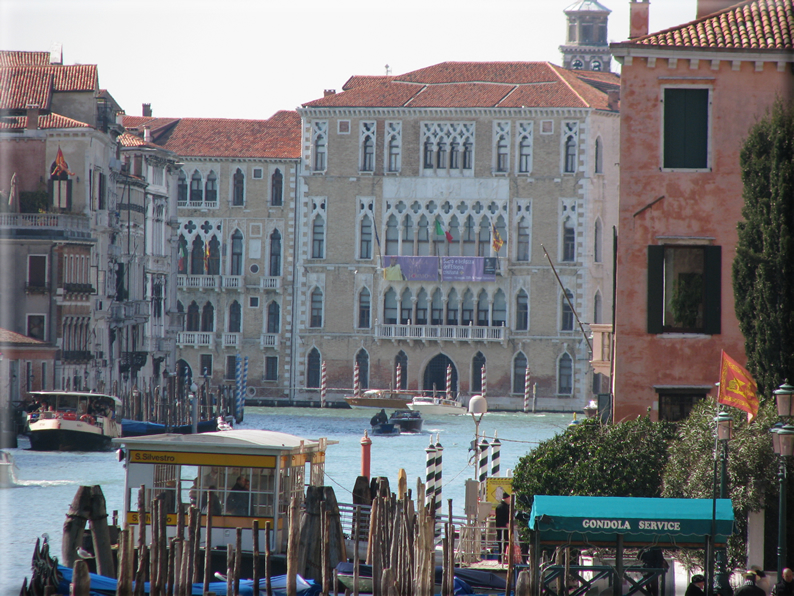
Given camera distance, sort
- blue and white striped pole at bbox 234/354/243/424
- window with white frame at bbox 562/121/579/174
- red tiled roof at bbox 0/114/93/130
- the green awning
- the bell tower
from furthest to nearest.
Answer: the bell tower < window with white frame at bbox 562/121/579/174 < blue and white striped pole at bbox 234/354/243/424 < red tiled roof at bbox 0/114/93/130 < the green awning

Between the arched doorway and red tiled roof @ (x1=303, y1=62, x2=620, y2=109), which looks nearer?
red tiled roof @ (x1=303, y1=62, x2=620, y2=109)

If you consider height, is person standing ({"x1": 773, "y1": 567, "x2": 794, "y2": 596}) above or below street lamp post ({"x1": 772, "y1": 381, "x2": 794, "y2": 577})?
below

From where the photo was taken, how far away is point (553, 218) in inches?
1692

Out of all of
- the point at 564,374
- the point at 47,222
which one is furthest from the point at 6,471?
the point at 564,374

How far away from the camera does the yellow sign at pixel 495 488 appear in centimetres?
1517

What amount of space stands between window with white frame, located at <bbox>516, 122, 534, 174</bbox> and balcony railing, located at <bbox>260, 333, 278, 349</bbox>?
10.3m

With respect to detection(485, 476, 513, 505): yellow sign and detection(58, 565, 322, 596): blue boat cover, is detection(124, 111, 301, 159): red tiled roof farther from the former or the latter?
detection(58, 565, 322, 596): blue boat cover

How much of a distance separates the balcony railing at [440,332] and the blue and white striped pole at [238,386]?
4.90 metres

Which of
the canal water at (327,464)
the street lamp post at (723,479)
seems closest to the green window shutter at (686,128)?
the street lamp post at (723,479)

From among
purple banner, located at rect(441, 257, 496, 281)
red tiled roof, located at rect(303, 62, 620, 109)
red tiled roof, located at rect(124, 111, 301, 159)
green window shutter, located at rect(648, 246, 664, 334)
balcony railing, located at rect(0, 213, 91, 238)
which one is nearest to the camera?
green window shutter, located at rect(648, 246, 664, 334)

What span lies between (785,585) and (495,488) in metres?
7.20

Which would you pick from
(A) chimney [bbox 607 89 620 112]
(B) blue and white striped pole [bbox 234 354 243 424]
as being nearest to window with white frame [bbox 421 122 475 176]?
(A) chimney [bbox 607 89 620 112]

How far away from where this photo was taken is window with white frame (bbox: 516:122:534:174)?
43.3 metres

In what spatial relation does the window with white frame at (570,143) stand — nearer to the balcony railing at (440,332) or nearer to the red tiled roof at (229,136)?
the balcony railing at (440,332)
